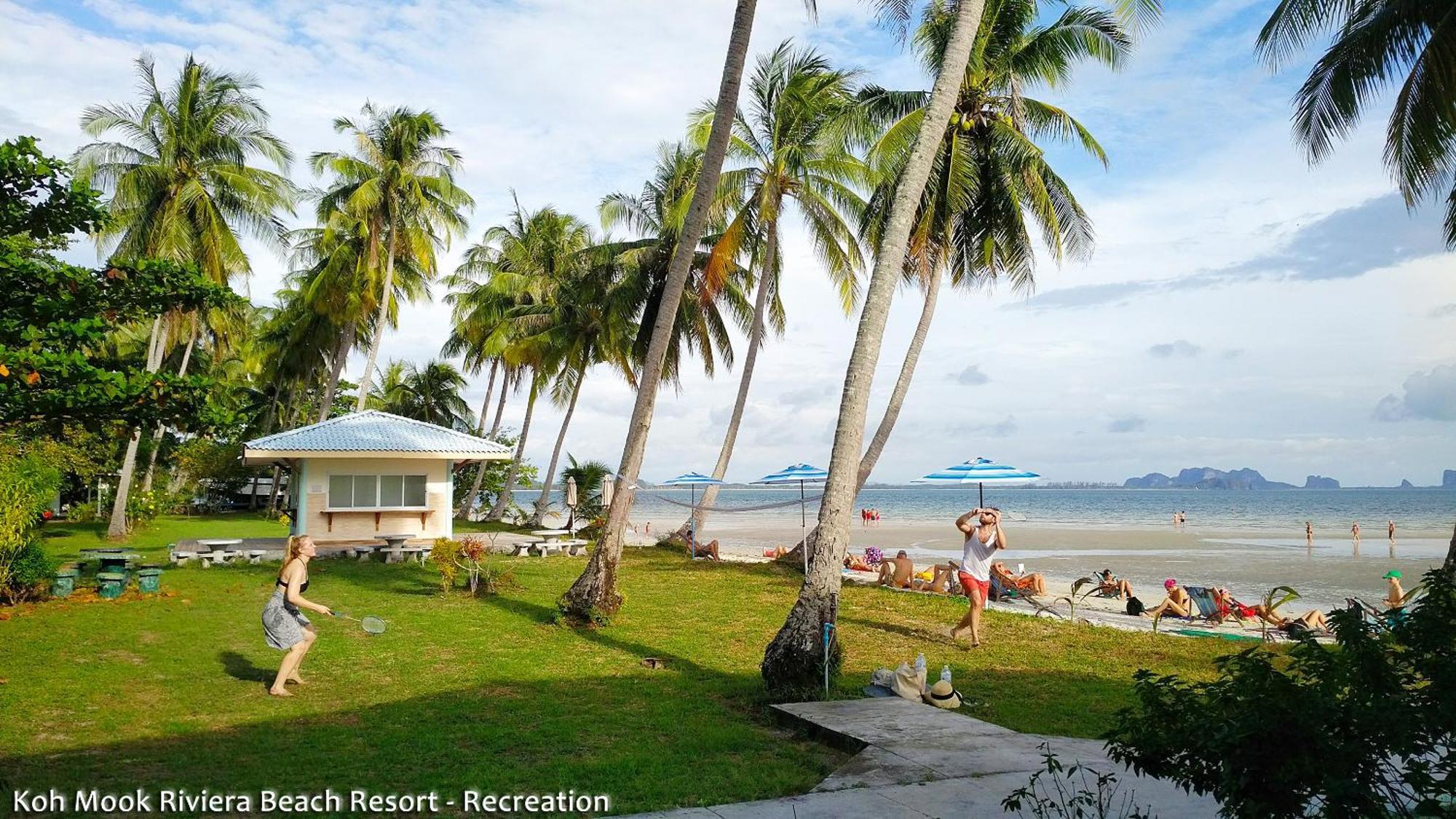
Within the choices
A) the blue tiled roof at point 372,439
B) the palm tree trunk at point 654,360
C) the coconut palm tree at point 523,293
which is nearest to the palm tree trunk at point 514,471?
the coconut palm tree at point 523,293

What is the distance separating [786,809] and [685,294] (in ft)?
66.6

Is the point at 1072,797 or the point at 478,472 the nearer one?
the point at 1072,797

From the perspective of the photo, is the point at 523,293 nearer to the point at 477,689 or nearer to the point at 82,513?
the point at 82,513

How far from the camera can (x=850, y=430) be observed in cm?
880

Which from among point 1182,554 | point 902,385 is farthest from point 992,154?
point 1182,554

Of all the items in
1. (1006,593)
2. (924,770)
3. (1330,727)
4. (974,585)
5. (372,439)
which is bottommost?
(1006,593)

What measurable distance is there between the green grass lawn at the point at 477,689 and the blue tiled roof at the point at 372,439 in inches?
165

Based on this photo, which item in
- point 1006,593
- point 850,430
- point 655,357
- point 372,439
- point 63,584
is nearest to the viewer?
point 850,430

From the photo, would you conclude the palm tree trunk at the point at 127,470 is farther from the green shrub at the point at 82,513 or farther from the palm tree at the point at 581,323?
the palm tree at the point at 581,323

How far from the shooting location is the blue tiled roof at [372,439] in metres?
19.2

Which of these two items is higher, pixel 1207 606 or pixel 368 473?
pixel 368 473

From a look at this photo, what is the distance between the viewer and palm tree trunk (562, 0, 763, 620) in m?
11.6

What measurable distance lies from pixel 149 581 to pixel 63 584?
3.43 ft

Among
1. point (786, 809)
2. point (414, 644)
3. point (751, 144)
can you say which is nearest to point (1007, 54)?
point (751, 144)
